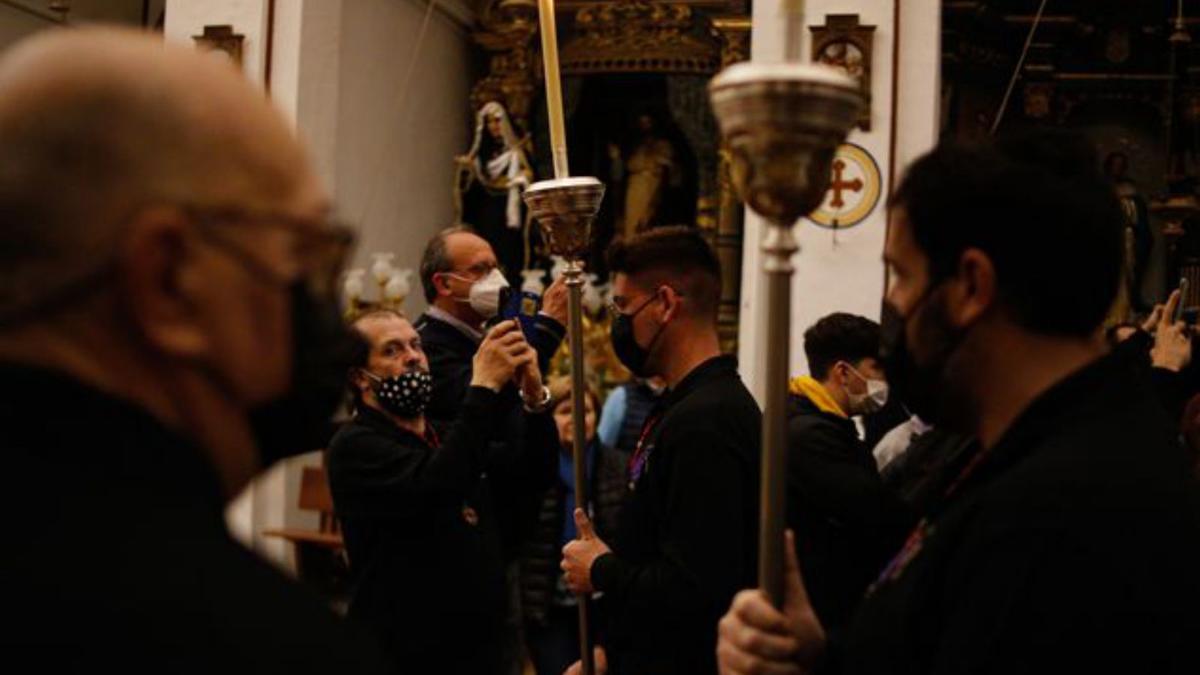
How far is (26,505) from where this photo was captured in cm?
142

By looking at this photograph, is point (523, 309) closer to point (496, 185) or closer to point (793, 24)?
point (793, 24)

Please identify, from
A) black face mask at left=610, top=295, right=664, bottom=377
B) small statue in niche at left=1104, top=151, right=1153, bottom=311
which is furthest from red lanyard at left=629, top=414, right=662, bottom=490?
small statue in niche at left=1104, top=151, right=1153, bottom=311

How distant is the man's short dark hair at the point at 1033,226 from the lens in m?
2.32

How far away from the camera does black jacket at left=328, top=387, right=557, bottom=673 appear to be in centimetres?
476

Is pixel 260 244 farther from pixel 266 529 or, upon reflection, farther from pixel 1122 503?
pixel 266 529

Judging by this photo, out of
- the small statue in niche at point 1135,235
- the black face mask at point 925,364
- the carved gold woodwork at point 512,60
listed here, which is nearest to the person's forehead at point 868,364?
the black face mask at point 925,364

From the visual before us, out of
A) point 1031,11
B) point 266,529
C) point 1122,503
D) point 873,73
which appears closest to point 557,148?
point 1122,503

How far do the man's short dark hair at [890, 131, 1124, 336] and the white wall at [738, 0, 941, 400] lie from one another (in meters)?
8.03

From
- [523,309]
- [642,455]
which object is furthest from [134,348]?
[523,309]

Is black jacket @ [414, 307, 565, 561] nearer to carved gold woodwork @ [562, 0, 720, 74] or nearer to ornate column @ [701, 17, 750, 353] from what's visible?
ornate column @ [701, 17, 750, 353]

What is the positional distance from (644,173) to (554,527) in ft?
25.2

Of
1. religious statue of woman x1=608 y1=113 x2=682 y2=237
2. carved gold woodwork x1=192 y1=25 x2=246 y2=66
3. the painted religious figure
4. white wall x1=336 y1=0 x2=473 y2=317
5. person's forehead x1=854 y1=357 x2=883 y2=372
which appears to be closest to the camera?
person's forehead x1=854 y1=357 x2=883 y2=372

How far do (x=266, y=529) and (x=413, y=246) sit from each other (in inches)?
129

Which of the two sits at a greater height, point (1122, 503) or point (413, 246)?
point (413, 246)
